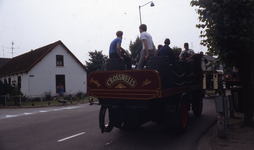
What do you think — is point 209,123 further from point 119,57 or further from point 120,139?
point 119,57

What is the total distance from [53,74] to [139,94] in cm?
→ 2020

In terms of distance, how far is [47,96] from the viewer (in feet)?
71.5

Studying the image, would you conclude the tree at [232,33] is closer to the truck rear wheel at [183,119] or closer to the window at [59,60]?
the truck rear wheel at [183,119]

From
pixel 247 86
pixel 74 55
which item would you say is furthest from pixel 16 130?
pixel 74 55

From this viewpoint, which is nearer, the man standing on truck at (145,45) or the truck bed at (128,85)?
the truck bed at (128,85)

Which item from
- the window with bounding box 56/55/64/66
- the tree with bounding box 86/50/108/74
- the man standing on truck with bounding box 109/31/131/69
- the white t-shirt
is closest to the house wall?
the window with bounding box 56/55/64/66

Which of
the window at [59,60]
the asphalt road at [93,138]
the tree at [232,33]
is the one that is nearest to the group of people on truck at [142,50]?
the tree at [232,33]

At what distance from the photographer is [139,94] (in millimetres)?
4832

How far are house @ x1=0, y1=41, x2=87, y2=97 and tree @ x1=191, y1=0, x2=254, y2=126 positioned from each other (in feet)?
63.2

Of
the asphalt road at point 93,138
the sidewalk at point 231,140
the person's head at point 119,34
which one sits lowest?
the asphalt road at point 93,138

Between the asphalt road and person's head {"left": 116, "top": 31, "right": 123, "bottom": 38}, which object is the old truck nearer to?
the asphalt road

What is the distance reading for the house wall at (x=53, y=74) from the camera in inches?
849

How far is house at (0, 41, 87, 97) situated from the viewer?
70.7 feet

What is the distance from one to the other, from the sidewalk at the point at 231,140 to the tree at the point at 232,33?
2.11 feet
